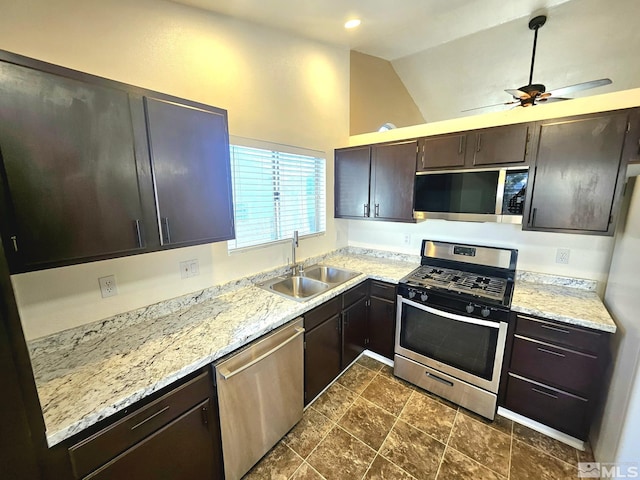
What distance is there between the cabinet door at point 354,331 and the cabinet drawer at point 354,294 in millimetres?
47

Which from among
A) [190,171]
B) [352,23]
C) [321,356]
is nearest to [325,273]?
[321,356]

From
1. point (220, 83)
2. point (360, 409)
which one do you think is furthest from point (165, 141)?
point (360, 409)

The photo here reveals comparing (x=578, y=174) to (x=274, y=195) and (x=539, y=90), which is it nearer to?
(x=539, y=90)

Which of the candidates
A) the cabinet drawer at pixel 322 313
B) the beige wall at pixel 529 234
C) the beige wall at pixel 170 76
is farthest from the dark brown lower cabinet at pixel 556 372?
the beige wall at pixel 170 76

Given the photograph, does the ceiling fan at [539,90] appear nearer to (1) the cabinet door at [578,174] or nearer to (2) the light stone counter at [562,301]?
(1) the cabinet door at [578,174]

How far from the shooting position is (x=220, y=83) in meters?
1.86

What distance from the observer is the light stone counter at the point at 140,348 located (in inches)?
38.6

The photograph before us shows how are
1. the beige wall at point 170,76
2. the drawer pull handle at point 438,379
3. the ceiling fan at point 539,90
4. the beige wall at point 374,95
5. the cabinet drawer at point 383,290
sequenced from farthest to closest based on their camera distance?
the beige wall at point 374,95, the ceiling fan at point 539,90, the cabinet drawer at point 383,290, the drawer pull handle at point 438,379, the beige wall at point 170,76

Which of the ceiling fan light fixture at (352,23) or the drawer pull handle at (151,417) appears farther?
the ceiling fan light fixture at (352,23)

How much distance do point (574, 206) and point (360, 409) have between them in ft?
7.10

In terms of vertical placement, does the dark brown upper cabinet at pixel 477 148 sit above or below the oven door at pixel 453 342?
above

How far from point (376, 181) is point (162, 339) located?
220 centimetres

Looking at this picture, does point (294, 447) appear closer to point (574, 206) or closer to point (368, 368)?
point (368, 368)

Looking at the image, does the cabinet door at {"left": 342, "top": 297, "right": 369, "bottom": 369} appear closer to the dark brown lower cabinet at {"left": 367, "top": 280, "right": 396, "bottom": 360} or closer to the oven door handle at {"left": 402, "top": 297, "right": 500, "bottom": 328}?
the dark brown lower cabinet at {"left": 367, "top": 280, "right": 396, "bottom": 360}
